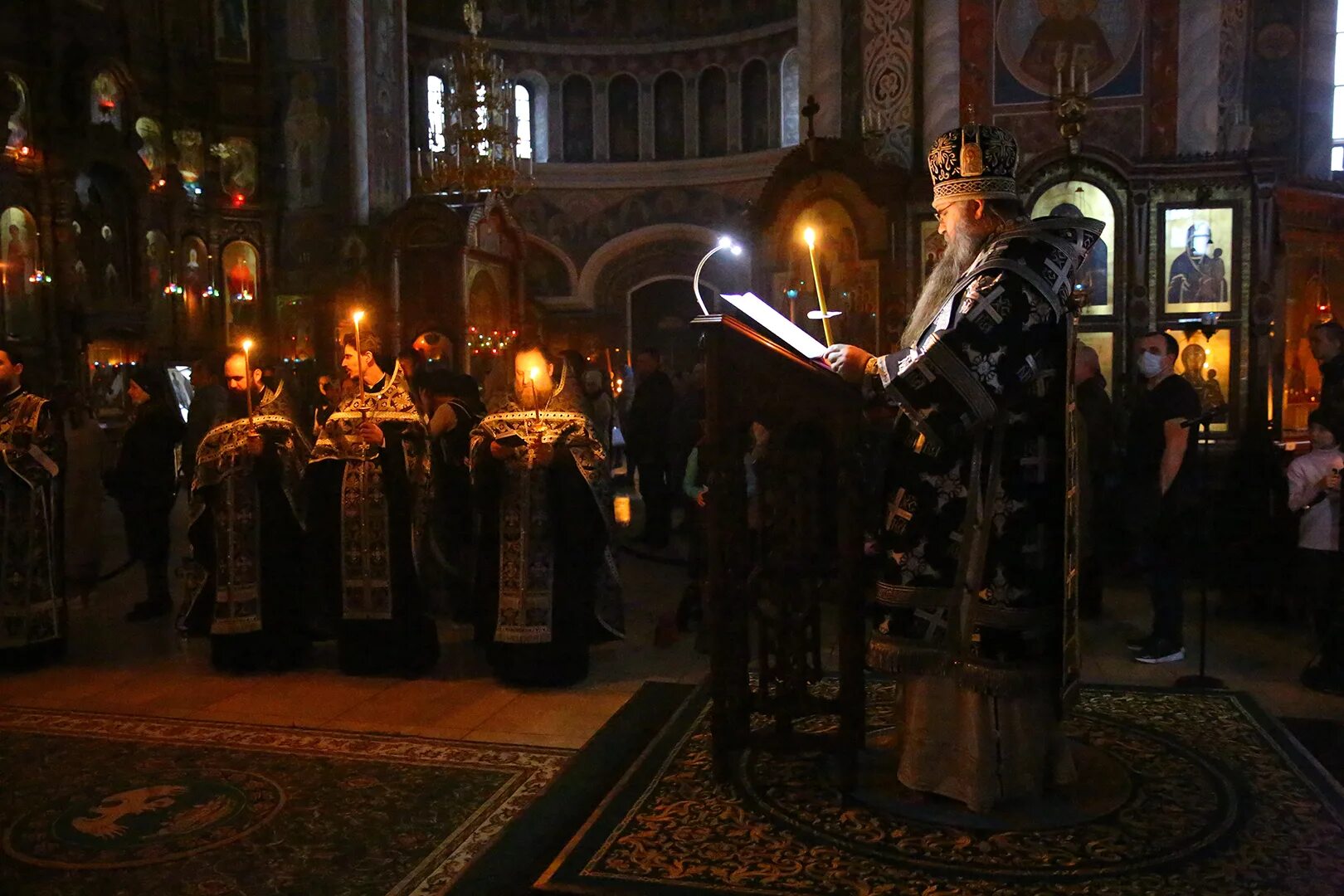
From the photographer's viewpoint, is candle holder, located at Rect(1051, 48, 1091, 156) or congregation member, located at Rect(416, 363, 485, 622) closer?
congregation member, located at Rect(416, 363, 485, 622)

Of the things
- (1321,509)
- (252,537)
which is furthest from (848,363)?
(252,537)

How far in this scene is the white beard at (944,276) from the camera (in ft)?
11.0

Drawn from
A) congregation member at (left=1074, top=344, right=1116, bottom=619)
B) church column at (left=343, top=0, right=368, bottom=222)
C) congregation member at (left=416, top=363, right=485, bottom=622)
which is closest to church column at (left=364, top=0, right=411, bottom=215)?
church column at (left=343, top=0, right=368, bottom=222)

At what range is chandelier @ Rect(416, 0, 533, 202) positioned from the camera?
551 inches

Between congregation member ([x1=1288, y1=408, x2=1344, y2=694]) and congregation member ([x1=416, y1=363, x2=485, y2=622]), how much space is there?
422 cm

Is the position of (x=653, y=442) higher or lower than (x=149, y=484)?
higher

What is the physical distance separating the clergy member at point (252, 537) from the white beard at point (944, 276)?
131 inches

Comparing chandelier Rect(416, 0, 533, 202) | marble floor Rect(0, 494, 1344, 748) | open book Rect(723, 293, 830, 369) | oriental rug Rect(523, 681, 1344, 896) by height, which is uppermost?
chandelier Rect(416, 0, 533, 202)

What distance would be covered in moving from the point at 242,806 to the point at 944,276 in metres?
2.89

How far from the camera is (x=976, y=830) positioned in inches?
125

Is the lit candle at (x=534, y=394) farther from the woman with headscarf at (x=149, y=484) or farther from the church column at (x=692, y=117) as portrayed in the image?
the church column at (x=692, y=117)

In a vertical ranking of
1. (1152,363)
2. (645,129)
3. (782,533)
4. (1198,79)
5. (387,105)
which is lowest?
(782,533)

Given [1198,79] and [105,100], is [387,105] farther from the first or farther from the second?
[1198,79]

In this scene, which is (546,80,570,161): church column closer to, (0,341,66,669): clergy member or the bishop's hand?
(0,341,66,669): clergy member
